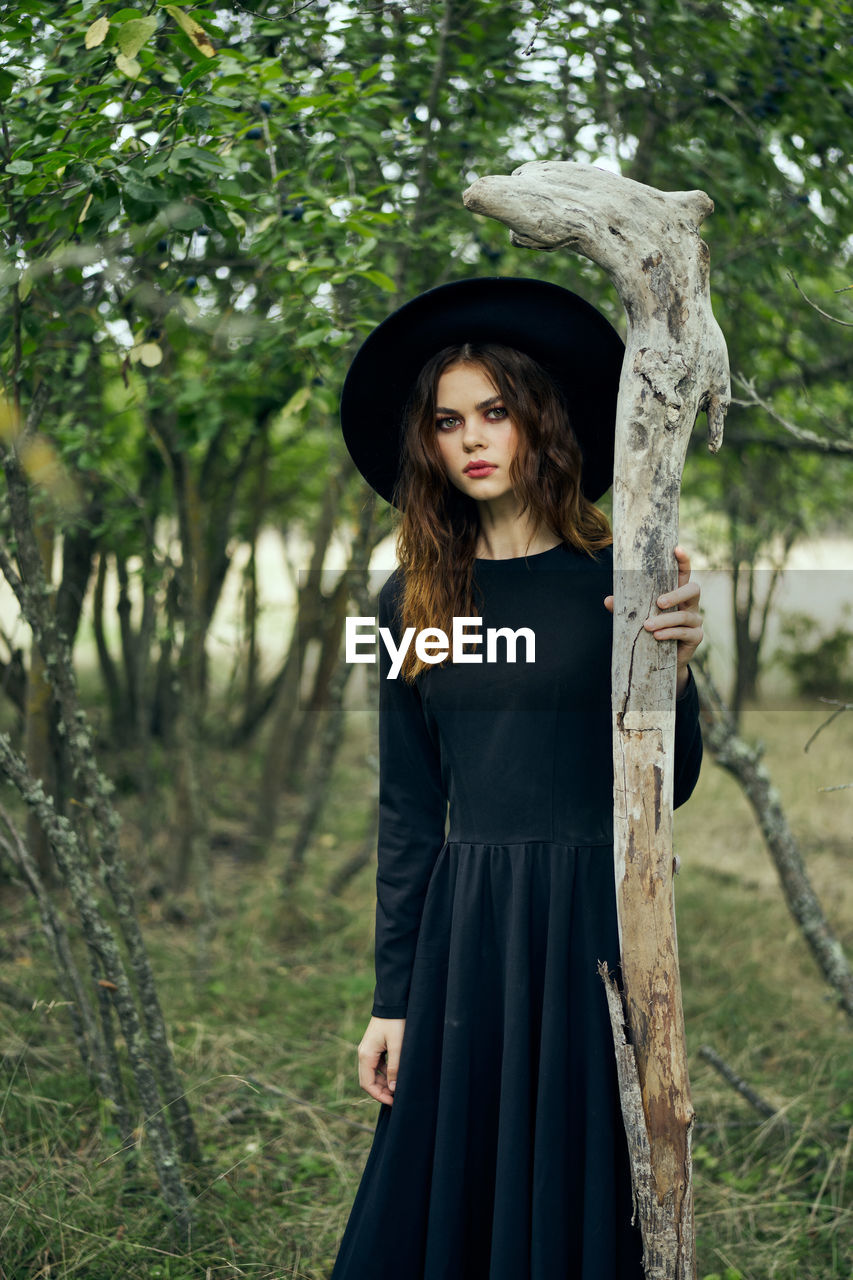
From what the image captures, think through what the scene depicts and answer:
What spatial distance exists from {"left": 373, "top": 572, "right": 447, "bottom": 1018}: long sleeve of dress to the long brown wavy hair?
0.09 metres

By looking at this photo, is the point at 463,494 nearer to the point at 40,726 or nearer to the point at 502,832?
the point at 502,832

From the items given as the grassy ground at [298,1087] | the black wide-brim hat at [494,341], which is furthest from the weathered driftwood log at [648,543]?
the grassy ground at [298,1087]

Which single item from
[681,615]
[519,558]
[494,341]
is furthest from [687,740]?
[494,341]

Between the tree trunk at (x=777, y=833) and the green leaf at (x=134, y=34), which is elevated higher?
the green leaf at (x=134, y=34)

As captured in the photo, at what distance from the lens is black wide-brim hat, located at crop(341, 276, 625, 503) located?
69.2 inches

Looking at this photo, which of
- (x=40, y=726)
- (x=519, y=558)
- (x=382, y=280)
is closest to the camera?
(x=519, y=558)

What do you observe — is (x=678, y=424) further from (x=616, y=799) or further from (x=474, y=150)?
(x=474, y=150)

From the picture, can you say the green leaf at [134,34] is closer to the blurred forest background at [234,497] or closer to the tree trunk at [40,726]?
the blurred forest background at [234,497]

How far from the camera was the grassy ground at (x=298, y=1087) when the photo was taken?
2318 millimetres

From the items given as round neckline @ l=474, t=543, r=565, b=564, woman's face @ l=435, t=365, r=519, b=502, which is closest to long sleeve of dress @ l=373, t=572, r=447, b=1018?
round neckline @ l=474, t=543, r=565, b=564

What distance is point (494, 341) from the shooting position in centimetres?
181

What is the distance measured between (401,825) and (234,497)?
415 centimetres

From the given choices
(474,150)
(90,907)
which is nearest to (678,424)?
(90,907)

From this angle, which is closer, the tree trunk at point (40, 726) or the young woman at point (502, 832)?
the young woman at point (502, 832)
